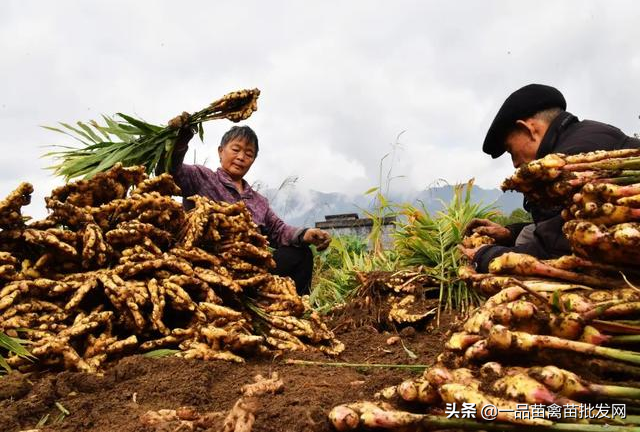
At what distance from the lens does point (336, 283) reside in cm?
487

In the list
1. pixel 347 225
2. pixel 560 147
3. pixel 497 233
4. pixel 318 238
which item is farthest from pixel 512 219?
pixel 560 147

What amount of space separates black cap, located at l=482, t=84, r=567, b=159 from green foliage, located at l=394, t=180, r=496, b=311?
1.17 metres

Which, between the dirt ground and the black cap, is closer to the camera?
the dirt ground

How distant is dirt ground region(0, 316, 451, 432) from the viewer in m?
1.50

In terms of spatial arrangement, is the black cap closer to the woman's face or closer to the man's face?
the man's face

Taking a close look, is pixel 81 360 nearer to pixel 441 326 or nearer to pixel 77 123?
pixel 77 123

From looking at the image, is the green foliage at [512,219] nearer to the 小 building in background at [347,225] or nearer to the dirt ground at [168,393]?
the 小 building in background at [347,225]

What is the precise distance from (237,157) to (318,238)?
94 centimetres

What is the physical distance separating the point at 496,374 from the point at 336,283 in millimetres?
3650

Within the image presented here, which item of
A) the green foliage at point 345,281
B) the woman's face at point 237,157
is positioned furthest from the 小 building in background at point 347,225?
the woman's face at point 237,157

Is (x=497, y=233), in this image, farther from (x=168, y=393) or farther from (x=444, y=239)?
(x=168, y=393)

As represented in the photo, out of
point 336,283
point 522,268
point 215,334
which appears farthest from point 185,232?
point 336,283

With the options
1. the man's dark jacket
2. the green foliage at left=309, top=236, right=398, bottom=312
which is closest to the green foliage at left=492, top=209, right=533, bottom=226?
the green foliage at left=309, top=236, right=398, bottom=312

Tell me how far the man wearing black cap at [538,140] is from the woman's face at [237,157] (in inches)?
73.3
